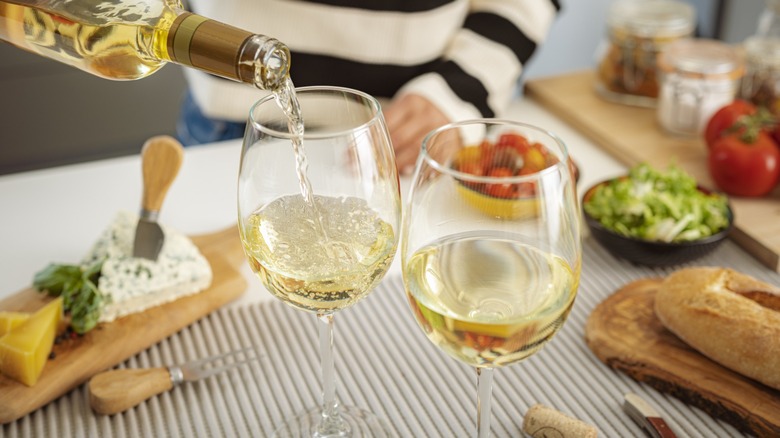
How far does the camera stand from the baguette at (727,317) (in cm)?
99

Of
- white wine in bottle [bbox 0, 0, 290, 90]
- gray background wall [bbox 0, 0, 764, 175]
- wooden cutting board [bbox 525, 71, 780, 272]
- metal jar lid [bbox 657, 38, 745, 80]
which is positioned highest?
white wine in bottle [bbox 0, 0, 290, 90]

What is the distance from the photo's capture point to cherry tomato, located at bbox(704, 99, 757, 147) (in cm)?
157

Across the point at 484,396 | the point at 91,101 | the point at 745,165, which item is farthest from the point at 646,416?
the point at 91,101

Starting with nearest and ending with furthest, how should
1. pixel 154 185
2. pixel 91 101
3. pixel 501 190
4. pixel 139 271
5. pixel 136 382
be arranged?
pixel 501 190, pixel 136 382, pixel 139 271, pixel 154 185, pixel 91 101

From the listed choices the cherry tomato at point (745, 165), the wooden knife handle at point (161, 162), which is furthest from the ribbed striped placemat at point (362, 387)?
the cherry tomato at point (745, 165)

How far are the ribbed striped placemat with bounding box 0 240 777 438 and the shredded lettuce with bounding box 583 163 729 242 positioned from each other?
175 mm

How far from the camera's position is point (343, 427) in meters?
0.99

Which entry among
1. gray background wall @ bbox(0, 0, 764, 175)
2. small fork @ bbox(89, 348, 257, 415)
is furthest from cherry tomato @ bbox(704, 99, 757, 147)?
gray background wall @ bbox(0, 0, 764, 175)

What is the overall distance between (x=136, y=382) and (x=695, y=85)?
1252 millimetres

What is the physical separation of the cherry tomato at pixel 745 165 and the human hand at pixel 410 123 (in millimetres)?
532

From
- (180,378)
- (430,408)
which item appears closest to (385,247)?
(430,408)

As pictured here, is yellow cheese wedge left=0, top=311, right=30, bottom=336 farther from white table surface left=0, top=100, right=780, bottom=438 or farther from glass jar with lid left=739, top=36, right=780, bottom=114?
glass jar with lid left=739, top=36, right=780, bottom=114

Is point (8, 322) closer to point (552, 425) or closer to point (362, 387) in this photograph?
point (362, 387)

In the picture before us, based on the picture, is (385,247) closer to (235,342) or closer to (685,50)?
(235,342)
